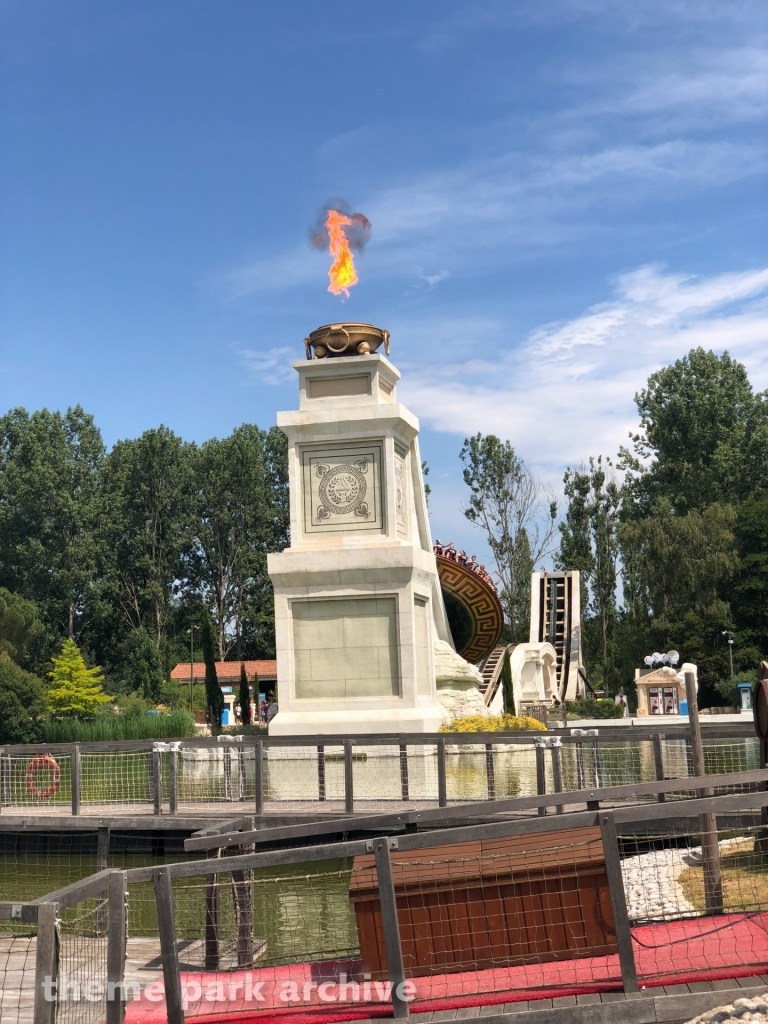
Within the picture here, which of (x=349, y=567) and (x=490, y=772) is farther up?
(x=349, y=567)

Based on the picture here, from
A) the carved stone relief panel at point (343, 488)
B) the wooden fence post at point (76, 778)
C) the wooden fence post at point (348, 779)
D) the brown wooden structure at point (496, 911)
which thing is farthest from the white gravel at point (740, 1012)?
the carved stone relief panel at point (343, 488)

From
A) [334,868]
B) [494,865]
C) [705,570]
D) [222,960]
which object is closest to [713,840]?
[494,865]

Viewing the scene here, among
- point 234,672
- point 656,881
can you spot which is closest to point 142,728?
point 656,881

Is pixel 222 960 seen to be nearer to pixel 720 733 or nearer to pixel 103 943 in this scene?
pixel 103 943

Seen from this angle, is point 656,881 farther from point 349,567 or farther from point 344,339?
point 344,339

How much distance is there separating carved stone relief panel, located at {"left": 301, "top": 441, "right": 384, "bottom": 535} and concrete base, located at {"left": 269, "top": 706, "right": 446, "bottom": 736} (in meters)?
4.18

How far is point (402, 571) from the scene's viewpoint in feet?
84.9

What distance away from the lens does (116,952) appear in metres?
6.03

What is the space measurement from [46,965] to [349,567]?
68.1ft

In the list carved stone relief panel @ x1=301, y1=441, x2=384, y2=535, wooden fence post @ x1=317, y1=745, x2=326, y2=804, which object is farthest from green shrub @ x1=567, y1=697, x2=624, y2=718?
wooden fence post @ x1=317, y1=745, x2=326, y2=804

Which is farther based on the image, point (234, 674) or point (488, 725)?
point (234, 674)

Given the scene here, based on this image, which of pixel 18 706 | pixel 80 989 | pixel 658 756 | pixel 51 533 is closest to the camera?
pixel 80 989

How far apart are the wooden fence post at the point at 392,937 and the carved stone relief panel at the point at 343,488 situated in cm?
2038

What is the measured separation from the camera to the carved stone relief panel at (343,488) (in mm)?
26719
